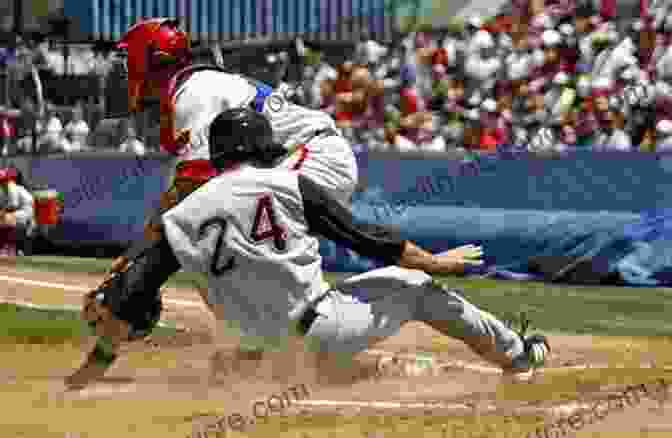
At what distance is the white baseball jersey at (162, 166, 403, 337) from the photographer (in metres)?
5.65

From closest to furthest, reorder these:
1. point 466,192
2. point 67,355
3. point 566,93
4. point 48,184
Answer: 1. point 67,355
2. point 466,192
3. point 566,93
4. point 48,184

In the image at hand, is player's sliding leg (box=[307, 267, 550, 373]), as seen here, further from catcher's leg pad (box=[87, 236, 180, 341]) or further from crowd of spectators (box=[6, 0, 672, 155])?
crowd of spectators (box=[6, 0, 672, 155])

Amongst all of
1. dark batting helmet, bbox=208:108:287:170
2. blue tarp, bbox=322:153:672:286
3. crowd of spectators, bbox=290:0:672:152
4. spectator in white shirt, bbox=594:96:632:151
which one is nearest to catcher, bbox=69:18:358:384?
dark batting helmet, bbox=208:108:287:170

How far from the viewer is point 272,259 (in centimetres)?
567

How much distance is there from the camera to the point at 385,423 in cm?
626

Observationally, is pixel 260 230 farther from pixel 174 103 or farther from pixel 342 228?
pixel 174 103

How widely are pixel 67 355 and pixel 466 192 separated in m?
6.98

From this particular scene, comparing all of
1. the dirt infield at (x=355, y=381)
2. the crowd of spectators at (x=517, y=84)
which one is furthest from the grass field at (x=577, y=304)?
the crowd of spectators at (x=517, y=84)

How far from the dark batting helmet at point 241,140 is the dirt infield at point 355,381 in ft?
2.85

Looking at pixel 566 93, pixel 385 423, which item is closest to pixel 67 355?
pixel 385 423

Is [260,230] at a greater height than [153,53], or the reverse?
[153,53]

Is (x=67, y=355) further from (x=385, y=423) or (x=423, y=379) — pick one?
(x=385, y=423)

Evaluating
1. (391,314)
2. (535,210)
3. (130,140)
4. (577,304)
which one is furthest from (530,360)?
(130,140)

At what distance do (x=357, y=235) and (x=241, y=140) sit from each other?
2.11 feet
